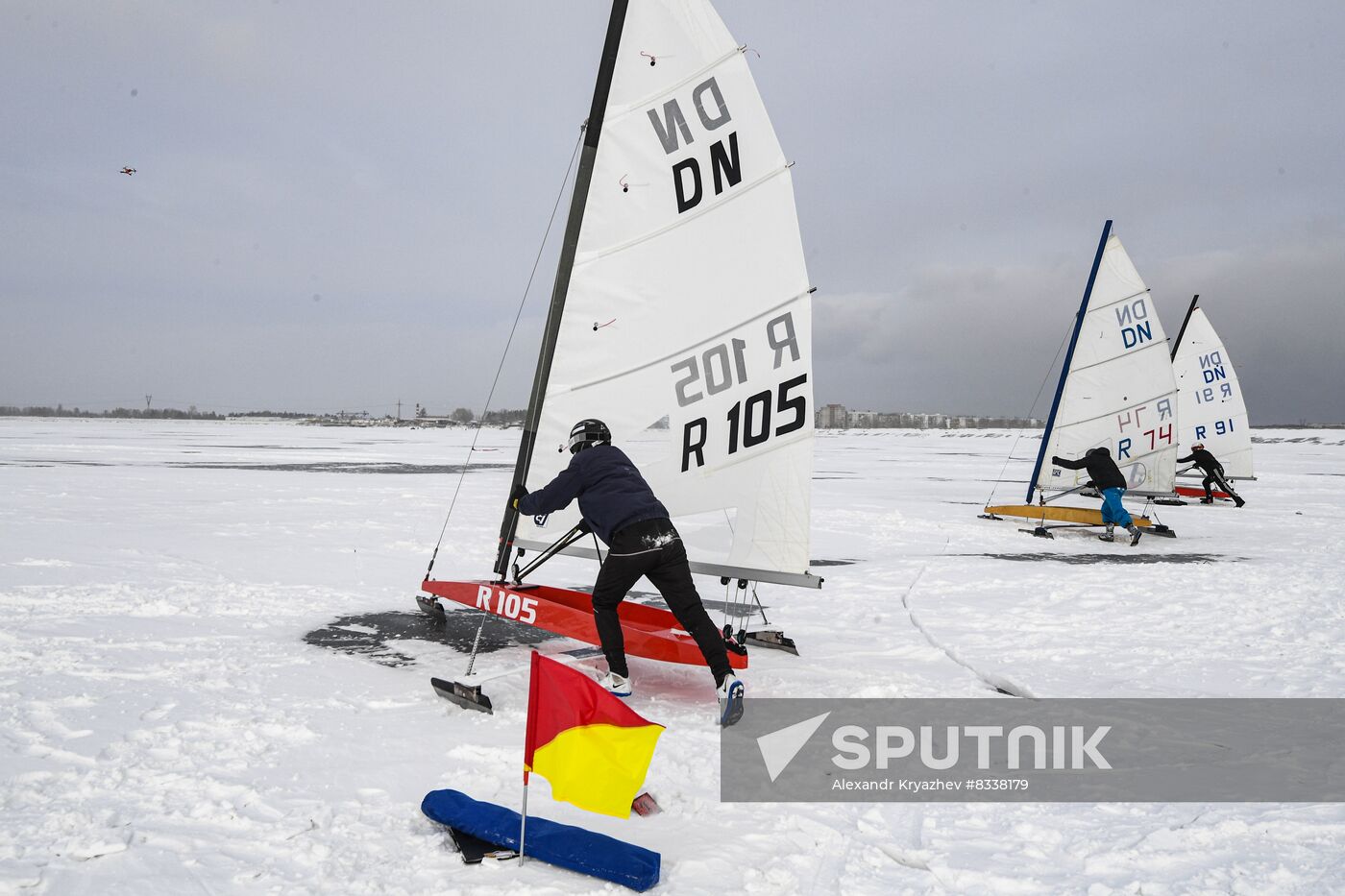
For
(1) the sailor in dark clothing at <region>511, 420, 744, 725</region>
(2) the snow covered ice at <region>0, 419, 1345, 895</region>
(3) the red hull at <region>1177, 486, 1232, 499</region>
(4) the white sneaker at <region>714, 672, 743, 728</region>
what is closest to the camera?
(2) the snow covered ice at <region>0, 419, 1345, 895</region>

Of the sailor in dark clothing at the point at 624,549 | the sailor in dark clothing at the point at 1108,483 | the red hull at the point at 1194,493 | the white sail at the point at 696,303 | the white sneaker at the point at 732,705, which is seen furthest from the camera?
the red hull at the point at 1194,493

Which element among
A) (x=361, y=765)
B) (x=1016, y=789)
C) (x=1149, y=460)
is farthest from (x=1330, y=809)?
(x=1149, y=460)

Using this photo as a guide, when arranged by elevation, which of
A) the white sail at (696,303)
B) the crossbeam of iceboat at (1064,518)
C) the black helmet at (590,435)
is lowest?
the crossbeam of iceboat at (1064,518)

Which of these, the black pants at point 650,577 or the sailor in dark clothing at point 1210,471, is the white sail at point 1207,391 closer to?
the sailor in dark clothing at point 1210,471

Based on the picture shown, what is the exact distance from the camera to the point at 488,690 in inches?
179

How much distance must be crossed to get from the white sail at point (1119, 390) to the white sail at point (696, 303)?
9.28m

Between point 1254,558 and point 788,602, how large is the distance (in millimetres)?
6070

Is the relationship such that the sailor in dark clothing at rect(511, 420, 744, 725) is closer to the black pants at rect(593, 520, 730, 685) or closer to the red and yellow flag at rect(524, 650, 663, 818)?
the black pants at rect(593, 520, 730, 685)

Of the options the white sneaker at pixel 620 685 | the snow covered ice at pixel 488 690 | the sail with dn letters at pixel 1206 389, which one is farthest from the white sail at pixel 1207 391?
the white sneaker at pixel 620 685

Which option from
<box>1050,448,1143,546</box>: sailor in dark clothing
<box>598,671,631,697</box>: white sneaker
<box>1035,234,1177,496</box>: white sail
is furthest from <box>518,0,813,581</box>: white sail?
<box>1035,234,1177,496</box>: white sail

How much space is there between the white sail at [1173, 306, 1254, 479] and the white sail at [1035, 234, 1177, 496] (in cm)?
659

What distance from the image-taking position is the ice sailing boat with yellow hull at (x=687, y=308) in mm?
4906

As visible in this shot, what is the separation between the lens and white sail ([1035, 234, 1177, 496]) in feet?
41.0

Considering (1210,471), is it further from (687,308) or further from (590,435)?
(590,435)
